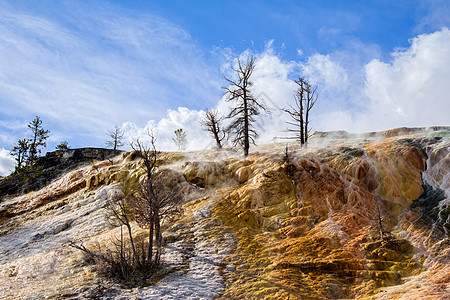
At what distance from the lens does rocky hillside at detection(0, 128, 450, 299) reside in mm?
9781

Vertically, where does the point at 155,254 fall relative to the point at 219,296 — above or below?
above

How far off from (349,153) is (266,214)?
25.4ft

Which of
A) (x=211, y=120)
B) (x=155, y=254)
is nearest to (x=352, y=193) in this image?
(x=155, y=254)

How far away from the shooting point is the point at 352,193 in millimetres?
14578

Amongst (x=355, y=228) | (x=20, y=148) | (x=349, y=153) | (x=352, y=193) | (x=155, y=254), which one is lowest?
(x=155, y=254)

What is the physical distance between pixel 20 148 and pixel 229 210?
3563 centimetres

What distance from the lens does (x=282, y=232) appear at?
42.8 feet

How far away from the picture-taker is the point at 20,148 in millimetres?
37656

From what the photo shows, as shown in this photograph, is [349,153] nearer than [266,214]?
No

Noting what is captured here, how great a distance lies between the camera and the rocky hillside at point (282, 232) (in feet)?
32.1

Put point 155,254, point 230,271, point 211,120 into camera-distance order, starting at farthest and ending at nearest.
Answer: point 211,120 < point 155,254 < point 230,271

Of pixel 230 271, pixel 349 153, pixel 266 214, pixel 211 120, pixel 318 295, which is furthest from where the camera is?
pixel 211 120

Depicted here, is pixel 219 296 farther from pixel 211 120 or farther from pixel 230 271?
pixel 211 120

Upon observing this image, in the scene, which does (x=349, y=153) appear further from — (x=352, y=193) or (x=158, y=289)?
(x=158, y=289)
